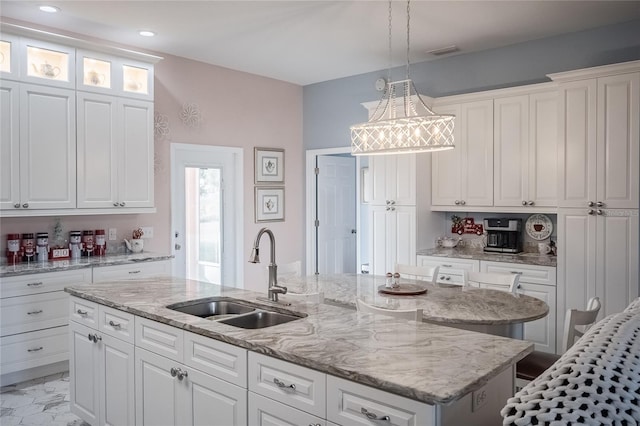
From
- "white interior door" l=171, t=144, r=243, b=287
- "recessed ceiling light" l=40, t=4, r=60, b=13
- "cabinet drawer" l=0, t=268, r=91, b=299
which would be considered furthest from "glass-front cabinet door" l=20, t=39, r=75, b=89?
"cabinet drawer" l=0, t=268, r=91, b=299

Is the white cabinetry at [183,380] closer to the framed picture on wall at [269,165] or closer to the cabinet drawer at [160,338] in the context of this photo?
the cabinet drawer at [160,338]

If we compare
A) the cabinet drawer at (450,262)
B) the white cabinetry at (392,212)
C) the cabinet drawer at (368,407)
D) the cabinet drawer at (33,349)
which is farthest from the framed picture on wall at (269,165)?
the cabinet drawer at (368,407)

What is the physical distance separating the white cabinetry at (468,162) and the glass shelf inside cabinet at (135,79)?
2.91 meters

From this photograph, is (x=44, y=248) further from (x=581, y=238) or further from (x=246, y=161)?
(x=581, y=238)

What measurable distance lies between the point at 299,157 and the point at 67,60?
3126mm

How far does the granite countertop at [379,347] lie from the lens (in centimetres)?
152

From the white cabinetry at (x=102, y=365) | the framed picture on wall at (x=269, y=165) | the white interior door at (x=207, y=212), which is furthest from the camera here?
the framed picture on wall at (x=269, y=165)

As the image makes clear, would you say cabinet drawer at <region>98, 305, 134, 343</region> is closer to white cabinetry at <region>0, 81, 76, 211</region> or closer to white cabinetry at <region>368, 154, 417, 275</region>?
white cabinetry at <region>0, 81, 76, 211</region>

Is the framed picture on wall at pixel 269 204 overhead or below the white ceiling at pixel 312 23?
below

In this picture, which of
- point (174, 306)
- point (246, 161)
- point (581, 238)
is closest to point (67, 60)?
point (246, 161)

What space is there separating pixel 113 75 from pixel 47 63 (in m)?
0.54

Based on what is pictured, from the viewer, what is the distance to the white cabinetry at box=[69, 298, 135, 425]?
102 inches

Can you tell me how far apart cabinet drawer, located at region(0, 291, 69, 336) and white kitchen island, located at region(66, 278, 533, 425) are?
1.13 metres

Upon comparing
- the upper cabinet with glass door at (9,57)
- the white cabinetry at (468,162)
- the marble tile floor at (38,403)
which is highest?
the upper cabinet with glass door at (9,57)
